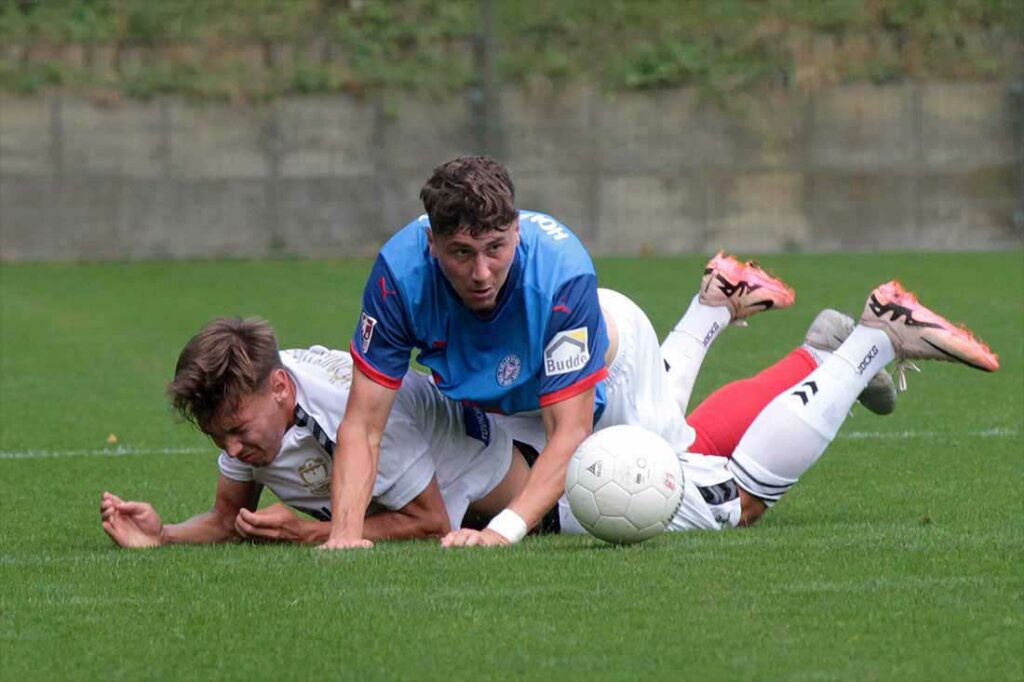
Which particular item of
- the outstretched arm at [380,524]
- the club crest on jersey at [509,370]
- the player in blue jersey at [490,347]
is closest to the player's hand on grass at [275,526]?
the outstretched arm at [380,524]

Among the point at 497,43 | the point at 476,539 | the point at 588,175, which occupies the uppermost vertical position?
the point at 476,539

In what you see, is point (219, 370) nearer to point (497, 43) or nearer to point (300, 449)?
point (300, 449)

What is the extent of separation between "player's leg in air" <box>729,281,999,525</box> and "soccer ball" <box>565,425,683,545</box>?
3.01 feet

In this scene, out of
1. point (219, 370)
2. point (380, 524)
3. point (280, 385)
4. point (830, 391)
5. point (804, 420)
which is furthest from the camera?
point (830, 391)

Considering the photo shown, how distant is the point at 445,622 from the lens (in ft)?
14.9

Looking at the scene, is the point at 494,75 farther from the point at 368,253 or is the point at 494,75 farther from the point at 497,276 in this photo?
the point at 497,276

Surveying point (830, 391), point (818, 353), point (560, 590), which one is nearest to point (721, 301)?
point (818, 353)

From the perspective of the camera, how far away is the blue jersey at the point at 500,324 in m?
5.79

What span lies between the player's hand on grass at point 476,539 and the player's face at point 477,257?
0.75 metres

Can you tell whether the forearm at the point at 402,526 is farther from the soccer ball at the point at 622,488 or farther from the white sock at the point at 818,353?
the white sock at the point at 818,353

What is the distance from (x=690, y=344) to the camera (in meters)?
7.69

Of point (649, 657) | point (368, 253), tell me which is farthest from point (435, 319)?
point (368, 253)

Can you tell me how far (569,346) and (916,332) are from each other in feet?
5.41

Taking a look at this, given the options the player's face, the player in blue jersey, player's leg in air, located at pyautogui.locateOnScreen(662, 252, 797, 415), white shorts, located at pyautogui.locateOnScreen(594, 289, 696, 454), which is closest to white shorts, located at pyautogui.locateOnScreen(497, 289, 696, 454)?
white shorts, located at pyautogui.locateOnScreen(594, 289, 696, 454)
